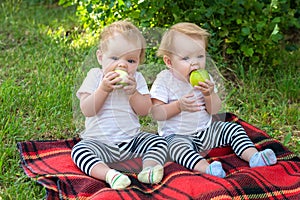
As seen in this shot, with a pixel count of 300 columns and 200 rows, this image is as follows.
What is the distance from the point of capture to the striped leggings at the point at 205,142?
2791 mm

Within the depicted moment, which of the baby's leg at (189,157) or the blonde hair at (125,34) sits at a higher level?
the blonde hair at (125,34)

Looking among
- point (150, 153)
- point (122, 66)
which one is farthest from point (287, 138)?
point (122, 66)

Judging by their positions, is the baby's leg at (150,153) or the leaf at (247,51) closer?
the baby's leg at (150,153)

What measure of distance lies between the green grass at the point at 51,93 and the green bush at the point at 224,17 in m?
0.18

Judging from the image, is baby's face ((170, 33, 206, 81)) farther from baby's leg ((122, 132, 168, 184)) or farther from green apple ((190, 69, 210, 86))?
baby's leg ((122, 132, 168, 184))

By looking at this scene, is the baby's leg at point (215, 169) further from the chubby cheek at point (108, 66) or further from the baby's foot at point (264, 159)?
the chubby cheek at point (108, 66)

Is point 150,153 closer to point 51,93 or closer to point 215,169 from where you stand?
point 215,169

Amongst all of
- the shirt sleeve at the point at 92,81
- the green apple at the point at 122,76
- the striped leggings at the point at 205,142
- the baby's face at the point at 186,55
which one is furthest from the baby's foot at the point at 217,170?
the shirt sleeve at the point at 92,81

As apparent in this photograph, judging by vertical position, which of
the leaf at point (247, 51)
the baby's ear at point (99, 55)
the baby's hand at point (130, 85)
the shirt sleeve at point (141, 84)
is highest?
the baby's ear at point (99, 55)

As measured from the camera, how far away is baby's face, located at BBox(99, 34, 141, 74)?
263cm

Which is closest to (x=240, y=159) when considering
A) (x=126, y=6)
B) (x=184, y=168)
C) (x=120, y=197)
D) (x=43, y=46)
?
(x=184, y=168)

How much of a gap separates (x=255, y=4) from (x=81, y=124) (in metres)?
1.72

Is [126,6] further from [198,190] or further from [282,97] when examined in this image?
[198,190]

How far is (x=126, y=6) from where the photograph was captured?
3734mm
